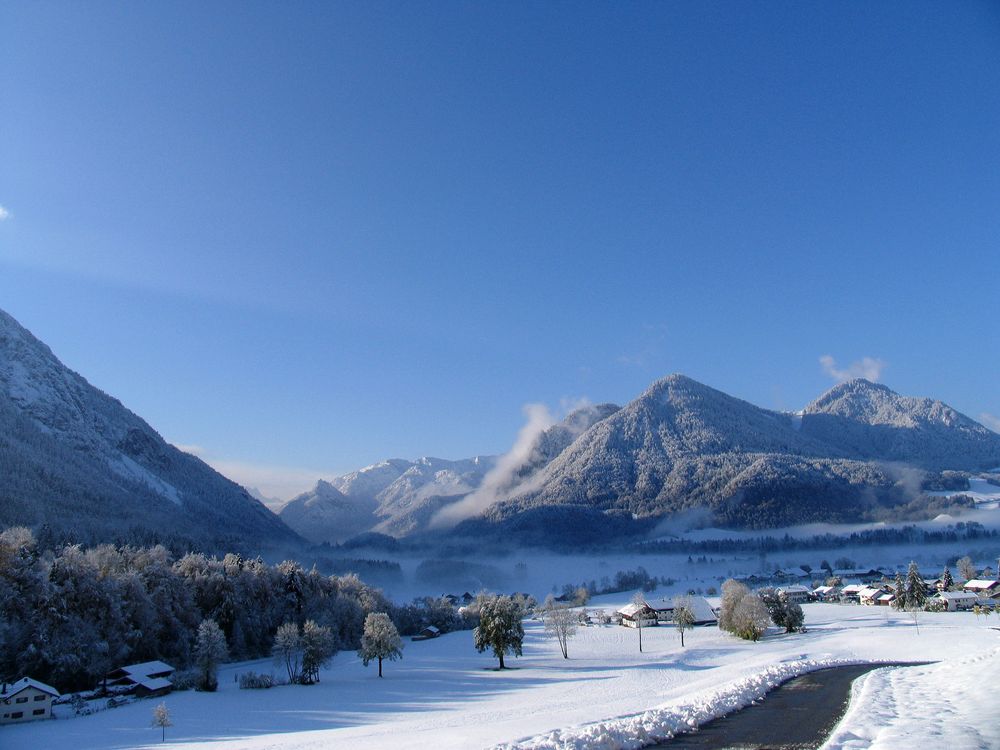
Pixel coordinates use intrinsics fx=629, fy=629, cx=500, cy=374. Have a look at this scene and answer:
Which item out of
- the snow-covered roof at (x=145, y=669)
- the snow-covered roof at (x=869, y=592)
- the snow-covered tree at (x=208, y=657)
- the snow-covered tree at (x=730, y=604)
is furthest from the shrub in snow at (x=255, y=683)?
the snow-covered roof at (x=869, y=592)

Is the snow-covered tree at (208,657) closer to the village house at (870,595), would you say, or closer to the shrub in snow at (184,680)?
the shrub in snow at (184,680)

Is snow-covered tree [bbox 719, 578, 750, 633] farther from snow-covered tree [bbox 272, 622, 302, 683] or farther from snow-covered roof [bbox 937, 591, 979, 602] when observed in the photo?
snow-covered tree [bbox 272, 622, 302, 683]

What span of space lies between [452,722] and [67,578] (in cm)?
5197

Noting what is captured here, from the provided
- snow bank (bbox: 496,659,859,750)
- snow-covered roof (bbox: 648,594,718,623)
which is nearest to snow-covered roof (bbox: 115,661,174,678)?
snow bank (bbox: 496,659,859,750)

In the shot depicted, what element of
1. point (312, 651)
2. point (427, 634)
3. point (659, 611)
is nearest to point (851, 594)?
point (659, 611)

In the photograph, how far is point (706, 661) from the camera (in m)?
65.2

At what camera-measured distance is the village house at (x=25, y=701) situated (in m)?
48.2

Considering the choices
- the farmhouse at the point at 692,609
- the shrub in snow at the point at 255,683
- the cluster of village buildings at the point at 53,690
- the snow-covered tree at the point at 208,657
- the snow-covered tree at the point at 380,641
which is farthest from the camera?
the farmhouse at the point at 692,609

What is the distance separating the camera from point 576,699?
4281cm

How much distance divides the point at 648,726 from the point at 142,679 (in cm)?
5382

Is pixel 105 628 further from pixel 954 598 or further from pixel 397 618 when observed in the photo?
pixel 954 598

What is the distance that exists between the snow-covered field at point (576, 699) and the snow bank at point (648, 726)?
9 centimetres

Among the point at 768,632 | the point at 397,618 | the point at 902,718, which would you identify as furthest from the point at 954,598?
the point at 902,718

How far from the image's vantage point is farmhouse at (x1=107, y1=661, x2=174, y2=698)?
5756cm
